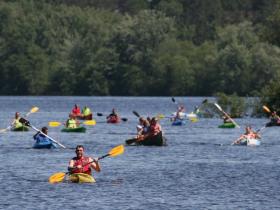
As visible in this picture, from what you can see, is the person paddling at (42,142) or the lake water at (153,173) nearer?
the lake water at (153,173)

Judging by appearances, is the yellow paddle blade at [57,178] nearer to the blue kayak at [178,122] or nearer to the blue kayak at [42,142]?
the blue kayak at [42,142]

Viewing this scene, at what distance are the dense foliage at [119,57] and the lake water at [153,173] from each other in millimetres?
65307

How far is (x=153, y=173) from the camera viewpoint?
46.3 meters

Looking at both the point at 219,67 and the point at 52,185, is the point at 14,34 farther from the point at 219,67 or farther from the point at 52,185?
the point at 52,185

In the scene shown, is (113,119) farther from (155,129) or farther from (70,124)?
(155,129)

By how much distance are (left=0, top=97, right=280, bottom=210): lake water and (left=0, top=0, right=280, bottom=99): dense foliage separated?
65.3 m

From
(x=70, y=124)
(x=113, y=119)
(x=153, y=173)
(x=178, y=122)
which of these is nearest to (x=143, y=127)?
(x=153, y=173)

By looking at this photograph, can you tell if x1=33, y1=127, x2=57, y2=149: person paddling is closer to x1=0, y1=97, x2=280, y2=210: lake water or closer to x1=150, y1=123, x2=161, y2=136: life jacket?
x1=0, y1=97, x2=280, y2=210: lake water

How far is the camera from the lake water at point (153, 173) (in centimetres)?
3722

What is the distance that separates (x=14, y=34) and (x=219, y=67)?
32.7 metres

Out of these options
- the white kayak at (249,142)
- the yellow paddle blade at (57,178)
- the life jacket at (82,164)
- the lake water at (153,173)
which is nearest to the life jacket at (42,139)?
the lake water at (153,173)

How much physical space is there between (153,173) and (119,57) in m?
106

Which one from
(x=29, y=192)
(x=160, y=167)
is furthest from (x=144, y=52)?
(x=29, y=192)

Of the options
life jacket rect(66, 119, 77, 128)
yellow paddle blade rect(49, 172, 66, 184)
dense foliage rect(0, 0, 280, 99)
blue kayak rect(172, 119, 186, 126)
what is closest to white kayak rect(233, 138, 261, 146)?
life jacket rect(66, 119, 77, 128)
